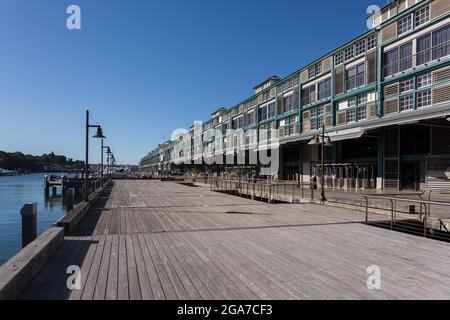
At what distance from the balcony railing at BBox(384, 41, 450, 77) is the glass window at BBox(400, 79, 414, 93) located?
92cm

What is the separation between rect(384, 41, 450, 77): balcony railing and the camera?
21859 mm

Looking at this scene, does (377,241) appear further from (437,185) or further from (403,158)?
(403,158)

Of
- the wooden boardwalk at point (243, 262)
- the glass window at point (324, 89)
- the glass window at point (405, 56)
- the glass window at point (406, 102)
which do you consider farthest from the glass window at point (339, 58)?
the wooden boardwalk at point (243, 262)

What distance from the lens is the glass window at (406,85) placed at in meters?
24.2

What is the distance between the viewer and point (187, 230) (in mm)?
8930

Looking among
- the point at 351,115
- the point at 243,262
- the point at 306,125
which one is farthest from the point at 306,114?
the point at 243,262

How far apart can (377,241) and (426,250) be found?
0.99m

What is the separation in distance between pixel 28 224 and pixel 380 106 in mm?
25613

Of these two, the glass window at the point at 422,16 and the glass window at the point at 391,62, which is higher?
the glass window at the point at 422,16

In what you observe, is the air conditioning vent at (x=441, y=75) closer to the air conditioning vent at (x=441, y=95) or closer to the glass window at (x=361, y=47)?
the air conditioning vent at (x=441, y=95)

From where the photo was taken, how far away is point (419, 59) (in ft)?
77.6

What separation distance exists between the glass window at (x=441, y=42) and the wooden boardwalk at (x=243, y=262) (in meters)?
17.5
